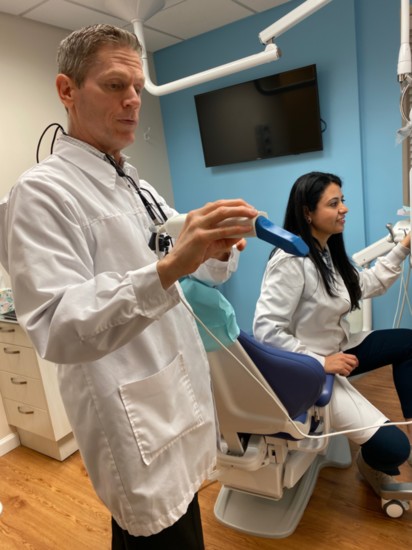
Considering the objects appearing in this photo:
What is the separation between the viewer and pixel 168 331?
0.88 m

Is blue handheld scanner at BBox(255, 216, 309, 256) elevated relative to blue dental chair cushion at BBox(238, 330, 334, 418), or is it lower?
elevated

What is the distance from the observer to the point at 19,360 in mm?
2184

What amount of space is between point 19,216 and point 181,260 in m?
0.29

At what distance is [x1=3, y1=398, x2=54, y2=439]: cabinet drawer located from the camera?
2.16 m

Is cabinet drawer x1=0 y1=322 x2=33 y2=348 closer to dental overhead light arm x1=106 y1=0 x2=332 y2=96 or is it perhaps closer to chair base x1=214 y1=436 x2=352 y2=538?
chair base x1=214 y1=436 x2=352 y2=538

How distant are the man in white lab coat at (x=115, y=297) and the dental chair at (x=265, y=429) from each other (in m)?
0.24

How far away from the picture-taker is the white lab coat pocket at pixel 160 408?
81cm

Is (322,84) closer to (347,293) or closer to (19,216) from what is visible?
(347,293)

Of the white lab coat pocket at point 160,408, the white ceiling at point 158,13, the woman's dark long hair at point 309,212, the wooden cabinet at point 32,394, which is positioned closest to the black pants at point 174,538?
the white lab coat pocket at point 160,408

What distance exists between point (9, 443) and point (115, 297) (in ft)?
7.06

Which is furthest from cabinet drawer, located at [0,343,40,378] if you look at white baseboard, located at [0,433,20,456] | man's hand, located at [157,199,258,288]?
man's hand, located at [157,199,258,288]

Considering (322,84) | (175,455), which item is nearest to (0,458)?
(175,455)

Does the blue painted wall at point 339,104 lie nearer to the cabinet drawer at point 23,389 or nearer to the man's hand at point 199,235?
the cabinet drawer at point 23,389

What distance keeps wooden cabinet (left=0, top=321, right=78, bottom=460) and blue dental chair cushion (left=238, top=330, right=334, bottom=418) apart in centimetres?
128
